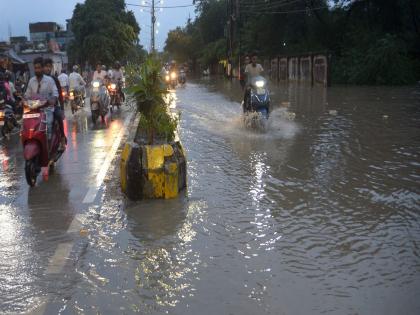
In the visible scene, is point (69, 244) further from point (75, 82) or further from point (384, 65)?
point (384, 65)

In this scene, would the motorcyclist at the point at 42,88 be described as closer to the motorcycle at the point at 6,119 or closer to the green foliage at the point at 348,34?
the motorcycle at the point at 6,119

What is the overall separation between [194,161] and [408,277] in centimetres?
541

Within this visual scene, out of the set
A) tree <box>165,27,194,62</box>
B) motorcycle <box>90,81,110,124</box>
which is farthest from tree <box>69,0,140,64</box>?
tree <box>165,27,194,62</box>

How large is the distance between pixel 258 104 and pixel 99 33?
32935 millimetres

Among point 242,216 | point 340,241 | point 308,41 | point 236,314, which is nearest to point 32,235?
point 242,216

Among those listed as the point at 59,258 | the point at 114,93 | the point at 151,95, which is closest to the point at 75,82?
the point at 114,93

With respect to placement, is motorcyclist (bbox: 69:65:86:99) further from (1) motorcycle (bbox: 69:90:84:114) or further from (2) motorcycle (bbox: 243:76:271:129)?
(2) motorcycle (bbox: 243:76:271:129)

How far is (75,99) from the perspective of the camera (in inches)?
720

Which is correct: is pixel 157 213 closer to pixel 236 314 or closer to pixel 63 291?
pixel 63 291

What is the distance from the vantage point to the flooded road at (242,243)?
4.03 m

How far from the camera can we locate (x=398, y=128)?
13258 mm

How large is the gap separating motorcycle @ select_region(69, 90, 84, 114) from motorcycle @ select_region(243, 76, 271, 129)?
7.35m

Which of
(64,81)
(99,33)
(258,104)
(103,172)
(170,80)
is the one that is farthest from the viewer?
(99,33)

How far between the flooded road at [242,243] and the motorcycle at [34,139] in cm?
35
